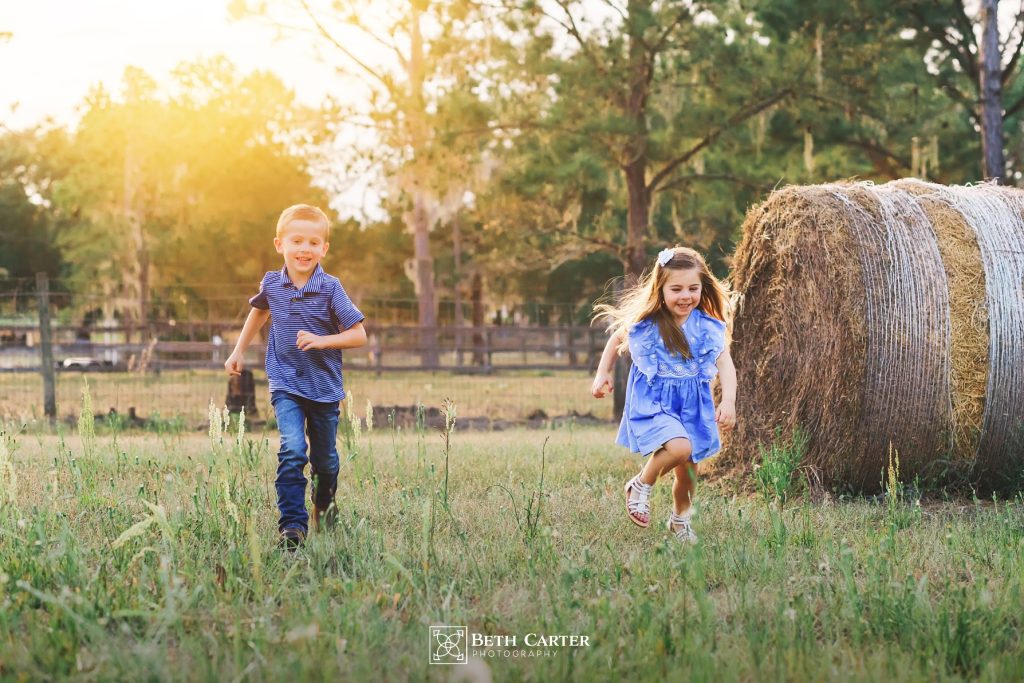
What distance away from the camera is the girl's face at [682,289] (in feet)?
17.8

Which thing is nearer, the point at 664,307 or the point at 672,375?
the point at 672,375

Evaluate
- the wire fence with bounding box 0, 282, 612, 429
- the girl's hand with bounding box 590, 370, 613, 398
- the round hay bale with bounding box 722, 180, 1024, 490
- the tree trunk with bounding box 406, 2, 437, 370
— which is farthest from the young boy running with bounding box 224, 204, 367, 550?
the tree trunk with bounding box 406, 2, 437, 370

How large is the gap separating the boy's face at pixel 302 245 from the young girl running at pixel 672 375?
1461mm

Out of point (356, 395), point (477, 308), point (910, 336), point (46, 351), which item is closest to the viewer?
point (910, 336)

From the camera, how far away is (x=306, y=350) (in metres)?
4.79

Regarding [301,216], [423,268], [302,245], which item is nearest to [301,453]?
[302,245]

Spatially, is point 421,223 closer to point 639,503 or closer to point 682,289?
point 682,289

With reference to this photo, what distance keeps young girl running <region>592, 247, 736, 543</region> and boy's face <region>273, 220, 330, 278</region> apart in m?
1.46

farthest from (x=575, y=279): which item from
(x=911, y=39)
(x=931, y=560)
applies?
(x=931, y=560)

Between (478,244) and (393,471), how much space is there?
27472 millimetres

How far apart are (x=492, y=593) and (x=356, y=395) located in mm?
14782

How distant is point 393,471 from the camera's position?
23.3ft

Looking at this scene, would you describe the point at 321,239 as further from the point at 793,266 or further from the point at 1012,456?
the point at 1012,456

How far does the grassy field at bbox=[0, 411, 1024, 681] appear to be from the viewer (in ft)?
9.84
